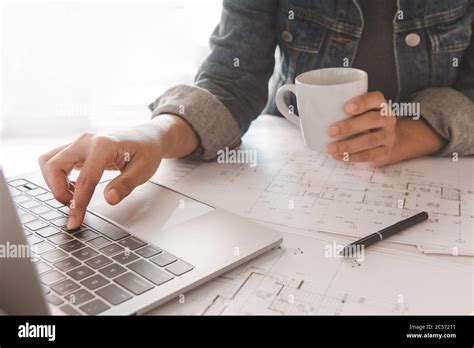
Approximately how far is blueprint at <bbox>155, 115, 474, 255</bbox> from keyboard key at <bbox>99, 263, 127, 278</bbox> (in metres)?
0.20

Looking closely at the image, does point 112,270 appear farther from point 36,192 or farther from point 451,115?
point 451,115

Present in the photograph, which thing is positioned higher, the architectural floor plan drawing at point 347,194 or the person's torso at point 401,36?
the person's torso at point 401,36

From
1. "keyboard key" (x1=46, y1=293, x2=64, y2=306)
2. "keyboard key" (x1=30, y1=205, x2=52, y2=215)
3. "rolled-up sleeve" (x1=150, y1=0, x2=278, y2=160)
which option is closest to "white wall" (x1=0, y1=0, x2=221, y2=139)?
"rolled-up sleeve" (x1=150, y1=0, x2=278, y2=160)

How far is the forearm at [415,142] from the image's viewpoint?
0.83m

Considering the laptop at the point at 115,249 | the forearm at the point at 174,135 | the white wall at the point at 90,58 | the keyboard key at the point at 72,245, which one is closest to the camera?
the laptop at the point at 115,249

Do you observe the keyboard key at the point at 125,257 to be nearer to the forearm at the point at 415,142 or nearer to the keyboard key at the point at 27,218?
the keyboard key at the point at 27,218

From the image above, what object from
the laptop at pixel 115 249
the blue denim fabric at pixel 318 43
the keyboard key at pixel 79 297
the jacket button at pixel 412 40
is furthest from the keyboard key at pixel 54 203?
the jacket button at pixel 412 40

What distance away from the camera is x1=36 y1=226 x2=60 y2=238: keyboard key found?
622 millimetres

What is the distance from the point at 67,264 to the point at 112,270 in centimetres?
5

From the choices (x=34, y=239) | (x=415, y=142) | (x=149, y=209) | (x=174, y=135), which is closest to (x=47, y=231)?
(x=34, y=239)

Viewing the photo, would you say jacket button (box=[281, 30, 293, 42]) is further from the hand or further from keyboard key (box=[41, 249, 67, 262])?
keyboard key (box=[41, 249, 67, 262])

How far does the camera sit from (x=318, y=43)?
0.97m

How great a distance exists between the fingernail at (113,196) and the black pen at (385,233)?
267mm

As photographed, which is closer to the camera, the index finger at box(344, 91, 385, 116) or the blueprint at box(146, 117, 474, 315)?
the blueprint at box(146, 117, 474, 315)
